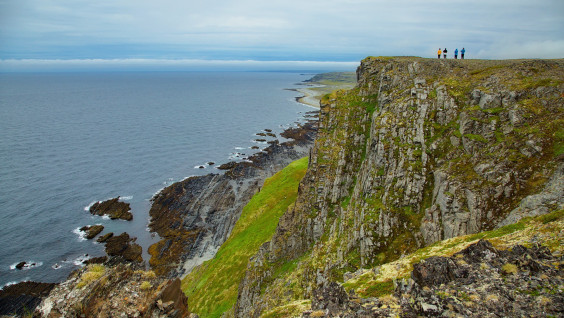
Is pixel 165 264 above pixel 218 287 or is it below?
below

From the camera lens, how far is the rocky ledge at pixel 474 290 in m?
12.8

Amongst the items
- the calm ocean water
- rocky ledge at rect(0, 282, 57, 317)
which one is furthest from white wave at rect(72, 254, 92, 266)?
rocky ledge at rect(0, 282, 57, 317)

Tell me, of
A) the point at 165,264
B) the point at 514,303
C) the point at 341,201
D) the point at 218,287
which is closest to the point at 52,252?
the point at 165,264

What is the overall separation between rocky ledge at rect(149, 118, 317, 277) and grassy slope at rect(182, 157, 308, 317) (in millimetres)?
9783

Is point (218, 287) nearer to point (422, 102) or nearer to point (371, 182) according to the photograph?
point (371, 182)

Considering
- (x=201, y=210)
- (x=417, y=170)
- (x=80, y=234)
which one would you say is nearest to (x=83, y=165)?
(x=80, y=234)

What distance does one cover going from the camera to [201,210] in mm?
78438

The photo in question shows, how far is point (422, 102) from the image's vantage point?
33.0 m

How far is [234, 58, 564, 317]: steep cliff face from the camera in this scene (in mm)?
22781

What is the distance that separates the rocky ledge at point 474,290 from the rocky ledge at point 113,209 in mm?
72794

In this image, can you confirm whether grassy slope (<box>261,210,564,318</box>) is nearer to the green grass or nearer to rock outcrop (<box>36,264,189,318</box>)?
the green grass

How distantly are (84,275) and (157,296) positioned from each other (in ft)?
14.9

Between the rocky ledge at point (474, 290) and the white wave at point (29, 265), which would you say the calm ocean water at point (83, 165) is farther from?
the rocky ledge at point (474, 290)

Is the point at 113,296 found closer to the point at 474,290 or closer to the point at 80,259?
the point at 474,290
